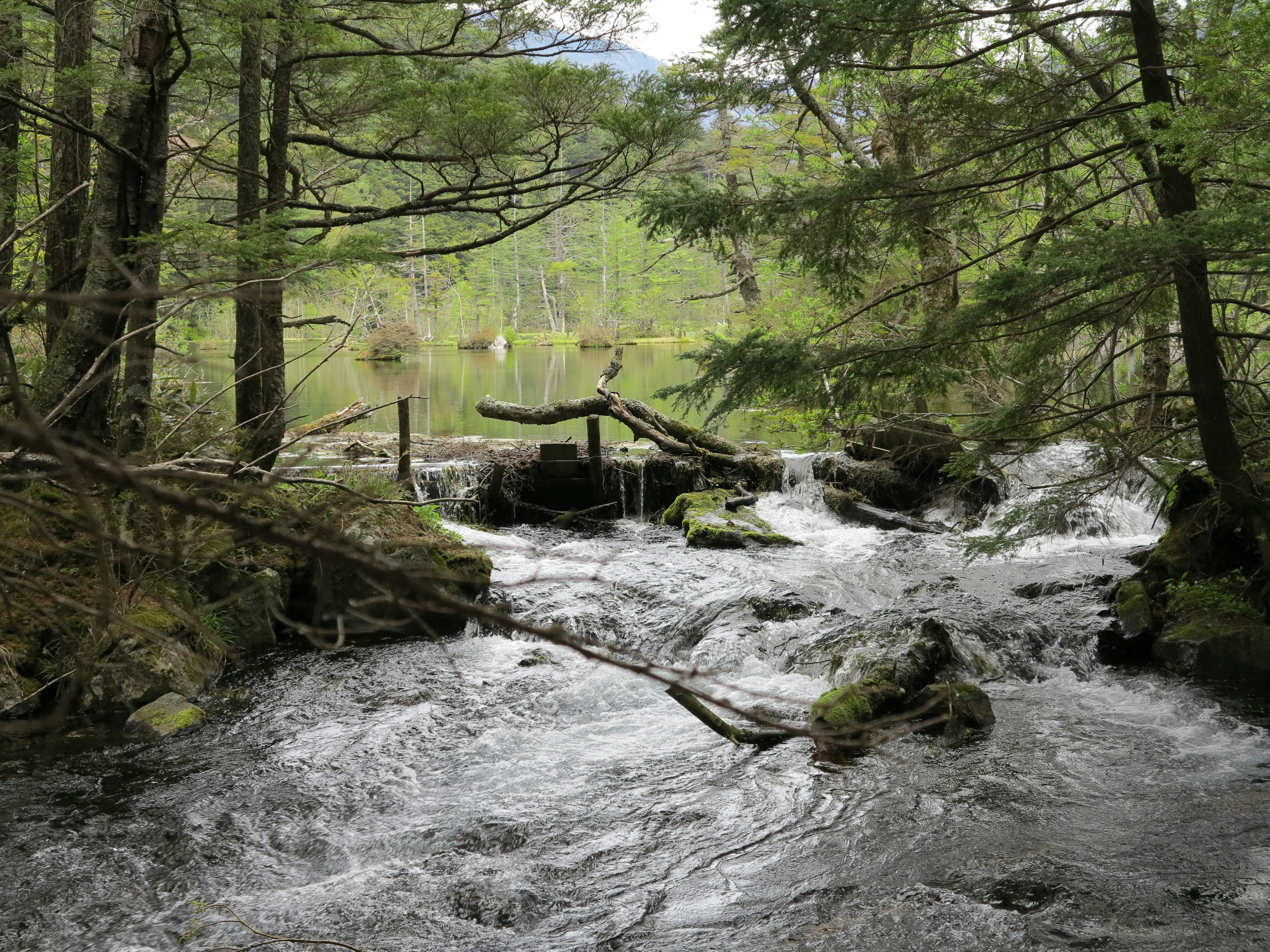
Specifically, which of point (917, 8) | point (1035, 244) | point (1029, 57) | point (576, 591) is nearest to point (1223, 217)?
point (1035, 244)

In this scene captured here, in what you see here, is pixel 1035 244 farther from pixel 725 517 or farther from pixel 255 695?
pixel 255 695

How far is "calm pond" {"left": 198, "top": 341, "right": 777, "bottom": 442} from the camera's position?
→ 20.2 m

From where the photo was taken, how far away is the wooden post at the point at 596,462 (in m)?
13.4

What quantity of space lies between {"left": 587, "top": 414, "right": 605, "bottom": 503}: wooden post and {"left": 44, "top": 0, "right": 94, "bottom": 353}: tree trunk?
23.1 ft

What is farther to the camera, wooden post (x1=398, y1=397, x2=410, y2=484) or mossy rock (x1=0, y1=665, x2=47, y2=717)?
wooden post (x1=398, y1=397, x2=410, y2=484)

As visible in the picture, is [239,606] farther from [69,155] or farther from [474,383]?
[474,383]

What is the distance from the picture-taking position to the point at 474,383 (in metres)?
30.2

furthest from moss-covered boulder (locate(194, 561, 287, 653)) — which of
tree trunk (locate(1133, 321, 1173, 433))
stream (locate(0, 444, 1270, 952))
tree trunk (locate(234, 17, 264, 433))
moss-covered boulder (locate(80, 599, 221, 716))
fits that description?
tree trunk (locate(1133, 321, 1173, 433))

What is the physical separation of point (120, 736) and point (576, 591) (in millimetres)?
4712

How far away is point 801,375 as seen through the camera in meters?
6.43

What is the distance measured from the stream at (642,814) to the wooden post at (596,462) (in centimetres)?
555

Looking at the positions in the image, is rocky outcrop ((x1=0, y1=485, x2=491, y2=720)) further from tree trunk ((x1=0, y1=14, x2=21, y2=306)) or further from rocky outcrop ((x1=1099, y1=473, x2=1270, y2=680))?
rocky outcrop ((x1=1099, y1=473, x2=1270, y2=680))

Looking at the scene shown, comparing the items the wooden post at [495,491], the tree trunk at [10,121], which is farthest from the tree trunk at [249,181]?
the wooden post at [495,491]

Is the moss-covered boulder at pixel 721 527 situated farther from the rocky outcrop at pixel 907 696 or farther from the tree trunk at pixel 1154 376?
the tree trunk at pixel 1154 376
